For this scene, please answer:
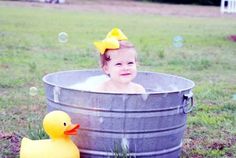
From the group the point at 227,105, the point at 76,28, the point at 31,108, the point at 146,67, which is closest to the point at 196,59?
the point at 146,67

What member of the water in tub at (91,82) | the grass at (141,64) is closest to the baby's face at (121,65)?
the water in tub at (91,82)

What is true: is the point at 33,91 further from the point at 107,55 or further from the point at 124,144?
the point at 124,144

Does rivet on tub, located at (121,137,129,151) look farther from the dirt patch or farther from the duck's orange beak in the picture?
the dirt patch

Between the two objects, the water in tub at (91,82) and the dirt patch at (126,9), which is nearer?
the water in tub at (91,82)

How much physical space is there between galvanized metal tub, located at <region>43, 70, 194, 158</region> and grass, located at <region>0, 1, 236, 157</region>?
43cm

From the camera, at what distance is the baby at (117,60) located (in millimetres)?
3072

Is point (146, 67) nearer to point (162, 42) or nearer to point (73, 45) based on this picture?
point (73, 45)

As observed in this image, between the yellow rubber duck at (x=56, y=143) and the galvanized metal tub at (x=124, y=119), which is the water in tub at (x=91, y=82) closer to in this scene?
the galvanized metal tub at (x=124, y=119)

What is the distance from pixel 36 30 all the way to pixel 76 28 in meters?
1.28

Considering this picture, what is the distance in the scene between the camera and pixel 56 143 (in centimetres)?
285

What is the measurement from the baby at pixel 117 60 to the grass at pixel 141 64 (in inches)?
20.2

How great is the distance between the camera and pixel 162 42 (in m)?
10.0

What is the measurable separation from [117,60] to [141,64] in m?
4.12

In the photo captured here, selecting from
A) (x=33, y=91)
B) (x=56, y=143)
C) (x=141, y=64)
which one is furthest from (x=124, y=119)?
(x=141, y=64)
